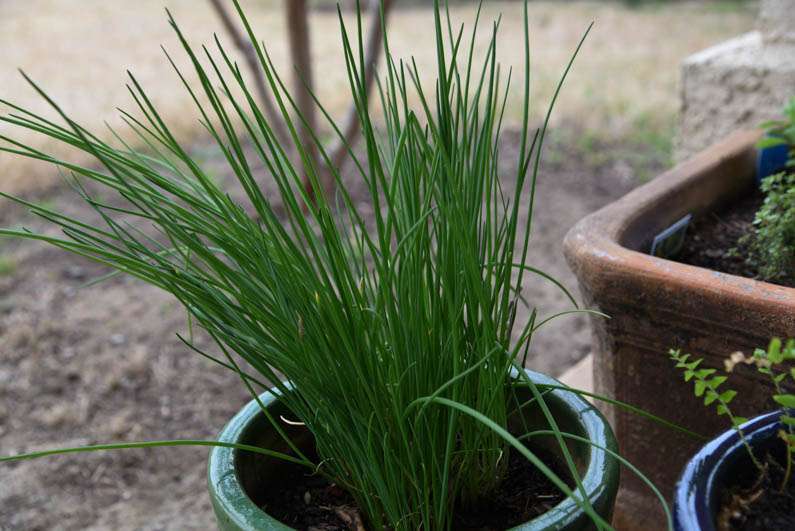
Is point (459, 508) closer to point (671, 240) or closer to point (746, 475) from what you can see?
point (746, 475)

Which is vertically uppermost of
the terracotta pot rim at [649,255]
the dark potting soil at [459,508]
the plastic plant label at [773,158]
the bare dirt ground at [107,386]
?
the terracotta pot rim at [649,255]

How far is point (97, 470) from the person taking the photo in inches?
62.3

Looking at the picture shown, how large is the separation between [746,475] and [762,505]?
28 mm

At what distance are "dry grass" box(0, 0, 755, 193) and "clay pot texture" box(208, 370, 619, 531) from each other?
2.34 metres

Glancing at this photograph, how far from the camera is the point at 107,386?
183cm

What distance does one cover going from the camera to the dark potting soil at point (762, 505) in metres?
0.65

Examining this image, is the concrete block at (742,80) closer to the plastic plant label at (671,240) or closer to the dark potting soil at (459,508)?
the plastic plant label at (671,240)

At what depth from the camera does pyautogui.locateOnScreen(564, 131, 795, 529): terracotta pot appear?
0.89m

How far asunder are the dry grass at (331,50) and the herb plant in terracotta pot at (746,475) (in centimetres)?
262

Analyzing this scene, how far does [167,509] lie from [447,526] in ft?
2.93

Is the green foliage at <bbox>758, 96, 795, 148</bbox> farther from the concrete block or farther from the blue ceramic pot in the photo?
the blue ceramic pot

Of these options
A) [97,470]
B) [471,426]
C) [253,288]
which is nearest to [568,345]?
[97,470]

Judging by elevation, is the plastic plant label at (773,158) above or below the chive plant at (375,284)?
below

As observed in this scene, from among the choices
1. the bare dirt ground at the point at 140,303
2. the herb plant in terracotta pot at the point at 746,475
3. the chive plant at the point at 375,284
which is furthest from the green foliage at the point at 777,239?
the bare dirt ground at the point at 140,303
